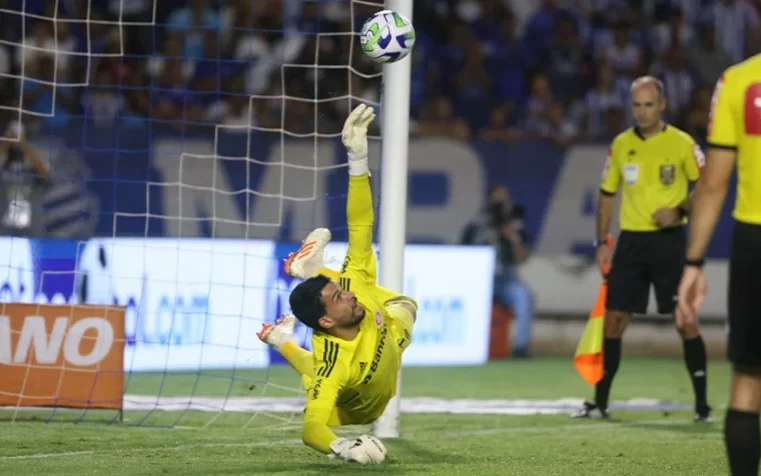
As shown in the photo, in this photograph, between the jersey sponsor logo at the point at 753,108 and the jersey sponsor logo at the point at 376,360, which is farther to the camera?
the jersey sponsor logo at the point at 376,360

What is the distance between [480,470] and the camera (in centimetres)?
629

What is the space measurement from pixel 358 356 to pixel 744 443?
2167 millimetres

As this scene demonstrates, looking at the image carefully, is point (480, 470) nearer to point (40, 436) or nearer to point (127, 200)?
point (40, 436)

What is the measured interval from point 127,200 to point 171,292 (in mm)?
1441

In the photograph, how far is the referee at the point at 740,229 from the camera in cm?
458

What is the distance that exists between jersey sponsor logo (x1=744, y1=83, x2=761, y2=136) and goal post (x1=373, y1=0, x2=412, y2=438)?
3.48 metres

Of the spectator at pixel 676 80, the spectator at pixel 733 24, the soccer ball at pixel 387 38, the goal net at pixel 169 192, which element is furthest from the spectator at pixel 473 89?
the soccer ball at pixel 387 38

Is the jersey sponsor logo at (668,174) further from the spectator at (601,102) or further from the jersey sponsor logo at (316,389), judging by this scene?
the spectator at (601,102)

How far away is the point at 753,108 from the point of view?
4.56 metres

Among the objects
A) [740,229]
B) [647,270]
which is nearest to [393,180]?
[647,270]

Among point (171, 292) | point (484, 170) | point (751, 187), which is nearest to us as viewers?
point (751, 187)

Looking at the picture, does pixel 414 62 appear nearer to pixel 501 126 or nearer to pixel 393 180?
pixel 501 126

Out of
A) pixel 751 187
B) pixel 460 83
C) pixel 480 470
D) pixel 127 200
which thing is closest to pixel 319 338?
pixel 480 470

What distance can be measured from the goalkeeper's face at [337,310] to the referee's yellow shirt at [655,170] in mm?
3744
